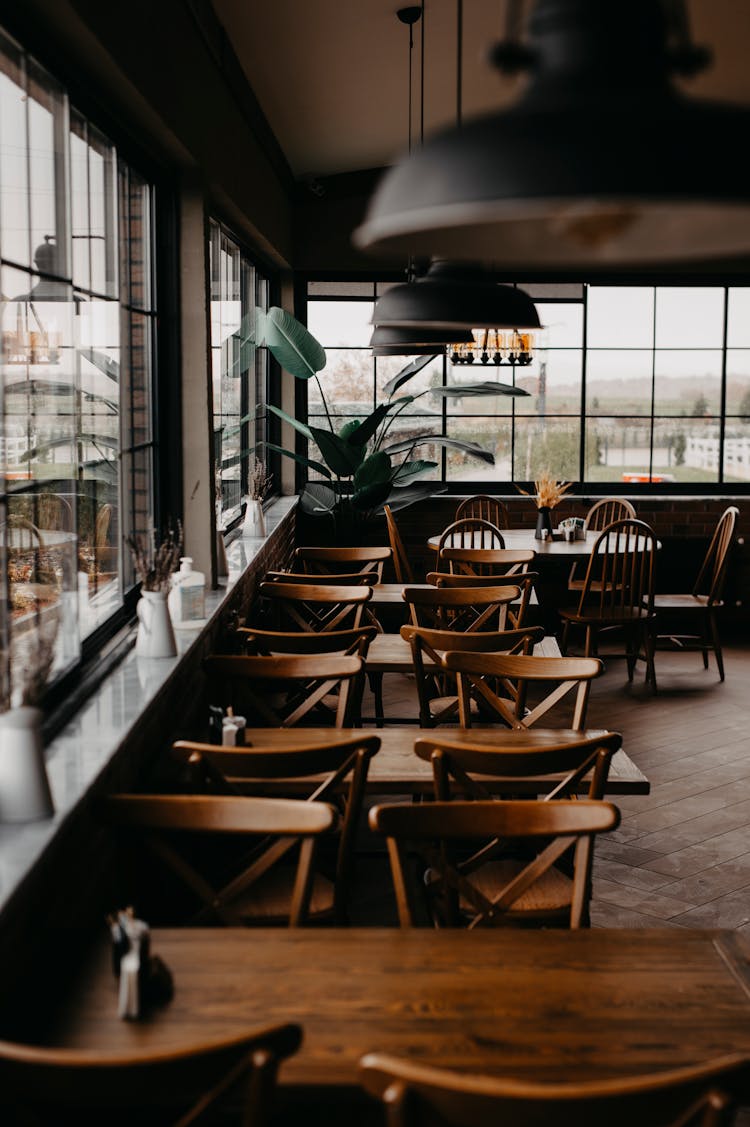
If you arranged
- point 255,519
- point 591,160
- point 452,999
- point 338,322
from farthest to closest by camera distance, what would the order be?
point 338,322 → point 255,519 → point 452,999 → point 591,160

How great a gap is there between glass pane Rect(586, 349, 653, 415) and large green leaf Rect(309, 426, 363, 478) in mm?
2102

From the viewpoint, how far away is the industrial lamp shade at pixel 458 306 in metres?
2.38

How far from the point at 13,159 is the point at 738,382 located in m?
6.98

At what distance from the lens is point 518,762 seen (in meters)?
2.73

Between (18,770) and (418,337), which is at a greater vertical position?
(418,337)

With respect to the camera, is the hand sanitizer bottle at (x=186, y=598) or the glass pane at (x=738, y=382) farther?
the glass pane at (x=738, y=382)

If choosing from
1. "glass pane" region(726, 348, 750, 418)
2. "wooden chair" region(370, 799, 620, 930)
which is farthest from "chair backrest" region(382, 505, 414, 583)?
"wooden chair" region(370, 799, 620, 930)

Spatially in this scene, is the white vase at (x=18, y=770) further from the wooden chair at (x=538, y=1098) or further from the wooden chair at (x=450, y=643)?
the wooden chair at (x=450, y=643)

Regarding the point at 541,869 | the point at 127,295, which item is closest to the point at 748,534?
the point at 127,295

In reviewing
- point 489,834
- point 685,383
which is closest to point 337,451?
point 685,383

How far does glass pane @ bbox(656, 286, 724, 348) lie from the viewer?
856 cm

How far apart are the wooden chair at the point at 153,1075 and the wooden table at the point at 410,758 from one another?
1.57m

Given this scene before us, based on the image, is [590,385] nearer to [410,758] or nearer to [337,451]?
[337,451]

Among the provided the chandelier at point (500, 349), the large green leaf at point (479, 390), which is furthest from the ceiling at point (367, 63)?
the large green leaf at point (479, 390)
